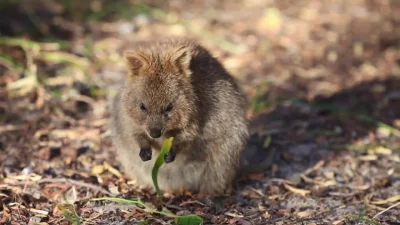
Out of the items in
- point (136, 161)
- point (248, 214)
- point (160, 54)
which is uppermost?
point (160, 54)

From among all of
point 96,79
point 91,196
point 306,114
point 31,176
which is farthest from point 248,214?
point 96,79

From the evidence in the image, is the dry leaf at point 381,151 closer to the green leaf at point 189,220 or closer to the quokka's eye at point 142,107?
the green leaf at point 189,220

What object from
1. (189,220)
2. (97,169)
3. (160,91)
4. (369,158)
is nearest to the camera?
(189,220)

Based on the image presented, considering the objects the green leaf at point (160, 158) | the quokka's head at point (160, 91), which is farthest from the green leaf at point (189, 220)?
the quokka's head at point (160, 91)

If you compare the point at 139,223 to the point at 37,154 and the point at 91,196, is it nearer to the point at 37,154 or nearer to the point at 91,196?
the point at 91,196

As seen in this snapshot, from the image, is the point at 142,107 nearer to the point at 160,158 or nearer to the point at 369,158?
the point at 160,158

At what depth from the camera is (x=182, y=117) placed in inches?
186

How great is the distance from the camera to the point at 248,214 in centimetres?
484

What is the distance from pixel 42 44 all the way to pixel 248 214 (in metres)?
4.32

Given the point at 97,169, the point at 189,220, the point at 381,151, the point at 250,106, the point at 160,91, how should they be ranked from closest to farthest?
the point at 189,220 < the point at 160,91 < the point at 97,169 < the point at 381,151 < the point at 250,106

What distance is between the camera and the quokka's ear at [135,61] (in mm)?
4762

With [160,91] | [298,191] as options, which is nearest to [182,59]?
[160,91]

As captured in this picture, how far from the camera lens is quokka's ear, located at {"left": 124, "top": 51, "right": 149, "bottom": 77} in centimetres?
476

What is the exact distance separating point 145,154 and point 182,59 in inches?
33.0
